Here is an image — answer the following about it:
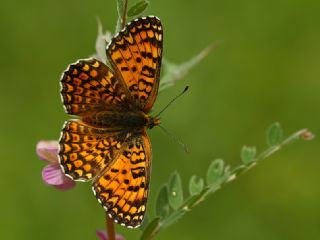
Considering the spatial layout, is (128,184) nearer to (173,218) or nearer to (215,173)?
(173,218)

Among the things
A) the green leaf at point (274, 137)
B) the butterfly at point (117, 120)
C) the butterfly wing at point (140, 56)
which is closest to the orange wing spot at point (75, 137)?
the butterfly at point (117, 120)

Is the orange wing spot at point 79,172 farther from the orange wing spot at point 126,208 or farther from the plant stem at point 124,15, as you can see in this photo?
the plant stem at point 124,15

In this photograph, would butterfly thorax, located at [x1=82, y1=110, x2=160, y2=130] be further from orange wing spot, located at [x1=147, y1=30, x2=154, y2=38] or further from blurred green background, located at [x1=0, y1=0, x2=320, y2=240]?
blurred green background, located at [x1=0, y1=0, x2=320, y2=240]

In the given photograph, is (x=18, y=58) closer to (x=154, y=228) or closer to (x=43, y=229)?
(x=43, y=229)

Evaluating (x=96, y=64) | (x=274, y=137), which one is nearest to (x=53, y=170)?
(x=96, y=64)

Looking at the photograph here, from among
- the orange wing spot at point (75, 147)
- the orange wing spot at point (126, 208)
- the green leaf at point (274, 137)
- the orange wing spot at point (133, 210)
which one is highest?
the orange wing spot at point (75, 147)

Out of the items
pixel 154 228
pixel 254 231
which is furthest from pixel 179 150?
pixel 154 228

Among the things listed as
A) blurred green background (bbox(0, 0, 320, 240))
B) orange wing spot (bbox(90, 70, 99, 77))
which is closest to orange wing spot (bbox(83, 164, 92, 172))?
orange wing spot (bbox(90, 70, 99, 77))
